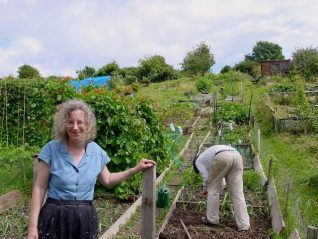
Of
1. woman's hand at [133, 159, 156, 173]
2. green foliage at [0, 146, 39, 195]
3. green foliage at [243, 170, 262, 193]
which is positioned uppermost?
woman's hand at [133, 159, 156, 173]

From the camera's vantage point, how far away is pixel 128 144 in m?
7.43

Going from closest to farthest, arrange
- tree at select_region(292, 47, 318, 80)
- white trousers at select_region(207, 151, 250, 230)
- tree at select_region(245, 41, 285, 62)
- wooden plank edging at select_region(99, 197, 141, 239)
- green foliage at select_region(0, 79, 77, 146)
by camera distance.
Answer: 1. wooden plank edging at select_region(99, 197, 141, 239)
2. white trousers at select_region(207, 151, 250, 230)
3. green foliage at select_region(0, 79, 77, 146)
4. tree at select_region(292, 47, 318, 80)
5. tree at select_region(245, 41, 285, 62)

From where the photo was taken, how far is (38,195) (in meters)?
2.93

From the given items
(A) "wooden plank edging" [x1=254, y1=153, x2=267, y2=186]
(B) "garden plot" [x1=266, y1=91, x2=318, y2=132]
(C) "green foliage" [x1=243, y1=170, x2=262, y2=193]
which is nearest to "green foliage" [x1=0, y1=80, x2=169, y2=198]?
(C) "green foliage" [x1=243, y1=170, x2=262, y2=193]

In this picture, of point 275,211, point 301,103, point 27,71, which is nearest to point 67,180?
point 275,211

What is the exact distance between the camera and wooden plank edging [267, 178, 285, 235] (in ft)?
17.8

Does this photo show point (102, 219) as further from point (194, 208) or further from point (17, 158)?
point (17, 158)

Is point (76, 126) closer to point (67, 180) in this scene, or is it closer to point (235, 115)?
point (67, 180)

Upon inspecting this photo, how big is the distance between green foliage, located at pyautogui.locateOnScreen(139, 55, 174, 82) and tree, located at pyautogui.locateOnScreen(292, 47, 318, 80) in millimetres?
12657

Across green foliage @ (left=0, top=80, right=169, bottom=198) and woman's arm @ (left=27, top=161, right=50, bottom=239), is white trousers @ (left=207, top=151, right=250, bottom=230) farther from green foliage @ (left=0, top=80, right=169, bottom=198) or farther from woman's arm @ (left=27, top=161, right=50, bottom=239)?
woman's arm @ (left=27, top=161, right=50, bottom=239)

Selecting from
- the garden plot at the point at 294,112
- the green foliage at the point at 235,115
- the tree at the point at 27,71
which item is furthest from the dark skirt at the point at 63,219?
the tree at the point at 27,71

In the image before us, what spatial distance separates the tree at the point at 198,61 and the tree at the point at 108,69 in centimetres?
666

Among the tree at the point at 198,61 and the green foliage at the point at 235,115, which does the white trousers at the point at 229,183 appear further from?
the tree at the point at 198,61

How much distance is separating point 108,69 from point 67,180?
137 ft
